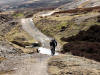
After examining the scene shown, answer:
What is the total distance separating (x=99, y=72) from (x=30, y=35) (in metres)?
45.6

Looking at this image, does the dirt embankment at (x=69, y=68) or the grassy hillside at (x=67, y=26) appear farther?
the grassy hillside at (x=67, y=26)

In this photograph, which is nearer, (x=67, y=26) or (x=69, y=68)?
(x=69, y=68)

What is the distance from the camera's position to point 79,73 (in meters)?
20.7

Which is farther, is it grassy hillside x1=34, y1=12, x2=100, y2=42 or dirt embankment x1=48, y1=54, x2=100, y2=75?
grassy hillside x1=34, y1=12, x2=100, y2=42

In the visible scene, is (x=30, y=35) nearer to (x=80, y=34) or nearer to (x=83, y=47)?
(x=80, y=34)

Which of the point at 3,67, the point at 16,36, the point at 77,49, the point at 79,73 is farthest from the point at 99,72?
the point at 16,36

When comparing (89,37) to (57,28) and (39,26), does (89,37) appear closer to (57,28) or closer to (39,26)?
(57,28)

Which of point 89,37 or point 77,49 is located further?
point 89,37

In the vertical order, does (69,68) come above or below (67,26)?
above

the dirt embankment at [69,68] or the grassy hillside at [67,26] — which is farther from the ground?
the dirt embankment at [69,68]

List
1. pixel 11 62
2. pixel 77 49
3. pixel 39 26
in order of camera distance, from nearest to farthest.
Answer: pixel 11 62
pixel 77 49
pixel 39 26

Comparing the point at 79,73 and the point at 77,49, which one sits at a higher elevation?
the point at 79,73

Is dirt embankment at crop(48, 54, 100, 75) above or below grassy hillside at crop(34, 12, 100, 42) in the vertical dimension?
above

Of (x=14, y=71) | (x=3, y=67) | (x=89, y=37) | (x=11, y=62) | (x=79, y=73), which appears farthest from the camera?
(x=89, y=37)
